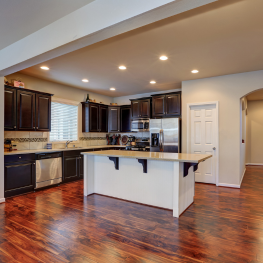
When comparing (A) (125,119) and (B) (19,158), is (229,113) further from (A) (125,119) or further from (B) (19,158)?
(B) (19,158)

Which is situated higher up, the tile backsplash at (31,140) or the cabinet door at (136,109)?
the cabinet door at (136,109)

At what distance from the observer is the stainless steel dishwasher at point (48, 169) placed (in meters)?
4.44

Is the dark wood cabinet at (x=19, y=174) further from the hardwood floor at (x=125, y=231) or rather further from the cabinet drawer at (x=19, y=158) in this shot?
the hardwood floor at (x=125, y=231)

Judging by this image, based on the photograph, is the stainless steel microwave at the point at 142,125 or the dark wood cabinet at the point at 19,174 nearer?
the dark wood cabinet at the point at 19,174

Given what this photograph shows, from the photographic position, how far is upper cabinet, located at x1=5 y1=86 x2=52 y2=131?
162 inches

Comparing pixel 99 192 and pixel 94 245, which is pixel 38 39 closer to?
pixel 94 245

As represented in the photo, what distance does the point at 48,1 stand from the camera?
212 centimetres

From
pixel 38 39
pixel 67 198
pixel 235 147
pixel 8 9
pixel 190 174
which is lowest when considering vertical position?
pixel 67 198

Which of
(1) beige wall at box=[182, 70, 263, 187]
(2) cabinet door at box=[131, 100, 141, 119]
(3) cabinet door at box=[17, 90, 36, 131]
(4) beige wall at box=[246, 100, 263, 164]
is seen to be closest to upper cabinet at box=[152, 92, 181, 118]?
(2) cabinet door at box=[131, 100, 141, 119]

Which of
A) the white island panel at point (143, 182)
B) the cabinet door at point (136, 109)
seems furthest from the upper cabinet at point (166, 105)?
the white island panel at point (143, 182)

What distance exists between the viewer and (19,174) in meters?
4.05

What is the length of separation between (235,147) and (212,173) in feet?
2.79

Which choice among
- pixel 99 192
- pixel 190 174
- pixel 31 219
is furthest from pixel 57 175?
pixel 190 174

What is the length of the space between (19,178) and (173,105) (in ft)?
14.2
